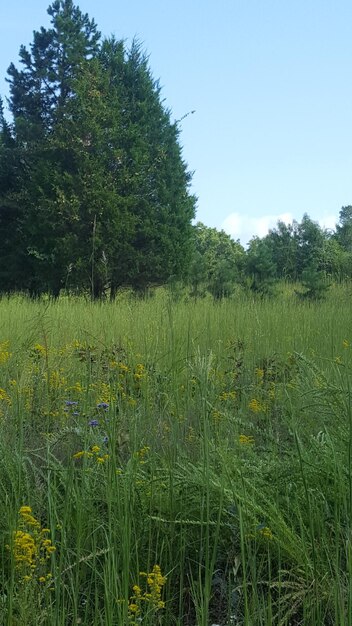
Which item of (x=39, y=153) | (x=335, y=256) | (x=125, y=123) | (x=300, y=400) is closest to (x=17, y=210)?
(x=39, y=153)

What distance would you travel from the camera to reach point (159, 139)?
62.6 feet

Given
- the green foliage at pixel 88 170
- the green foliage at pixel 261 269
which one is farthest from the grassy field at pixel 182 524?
the green foliage at pixel 88 170

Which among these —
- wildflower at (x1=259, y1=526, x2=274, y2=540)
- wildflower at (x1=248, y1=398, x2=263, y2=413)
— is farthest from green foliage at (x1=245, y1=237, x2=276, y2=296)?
wildflower at (x1=259, y1=526, x2=274, y2=540)

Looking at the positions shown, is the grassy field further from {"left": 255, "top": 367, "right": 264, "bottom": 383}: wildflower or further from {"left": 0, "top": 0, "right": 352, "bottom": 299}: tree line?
{"left": 0, "top": 0, "right": 352, "bottom": 299}: tree line

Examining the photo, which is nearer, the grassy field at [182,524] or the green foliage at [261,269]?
the grassy field at [182,524]

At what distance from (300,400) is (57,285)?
51.6 feet

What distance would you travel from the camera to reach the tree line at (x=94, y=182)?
1689cm

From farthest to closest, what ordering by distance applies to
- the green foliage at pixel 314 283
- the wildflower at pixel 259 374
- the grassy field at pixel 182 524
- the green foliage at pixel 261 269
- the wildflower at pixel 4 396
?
1. the green foliage at pixel 261 269
2. the green foliage at pixel 314 283
3. the wildflower at pixel 259 374
4. the wildflower at pixel 4 396
5. the grassy field at pixel 182 524

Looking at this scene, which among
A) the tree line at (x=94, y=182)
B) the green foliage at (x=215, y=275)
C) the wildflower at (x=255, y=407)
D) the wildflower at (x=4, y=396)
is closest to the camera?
the wildflower at (x=255, y=407)

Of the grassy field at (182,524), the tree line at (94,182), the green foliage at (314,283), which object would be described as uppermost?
the tree line at (94,182)

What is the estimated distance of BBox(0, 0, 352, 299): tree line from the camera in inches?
665

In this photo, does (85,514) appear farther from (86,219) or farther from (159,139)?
(159,139)

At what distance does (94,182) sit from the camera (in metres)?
17.0

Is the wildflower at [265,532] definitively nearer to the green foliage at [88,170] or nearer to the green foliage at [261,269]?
the green foliage at [261,269]
